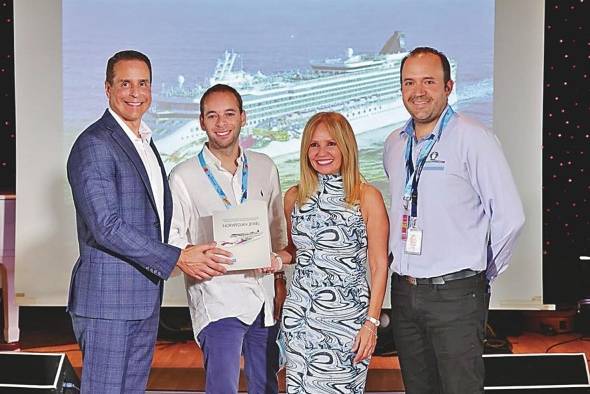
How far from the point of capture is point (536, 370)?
4.14m

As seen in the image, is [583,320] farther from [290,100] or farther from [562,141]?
[290,100]

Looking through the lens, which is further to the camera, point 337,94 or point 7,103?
point 7,103

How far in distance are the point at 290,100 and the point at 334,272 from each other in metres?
2.53

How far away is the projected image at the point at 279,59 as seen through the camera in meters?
5.57

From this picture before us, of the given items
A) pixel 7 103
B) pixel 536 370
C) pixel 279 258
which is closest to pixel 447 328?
pixel 279 258

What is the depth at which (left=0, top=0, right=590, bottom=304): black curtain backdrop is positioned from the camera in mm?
5879

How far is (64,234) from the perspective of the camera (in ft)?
18.8

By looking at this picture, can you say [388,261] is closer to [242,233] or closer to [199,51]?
[242,233]

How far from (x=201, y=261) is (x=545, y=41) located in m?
3.42

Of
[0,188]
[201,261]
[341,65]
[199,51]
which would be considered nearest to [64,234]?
[0,188]

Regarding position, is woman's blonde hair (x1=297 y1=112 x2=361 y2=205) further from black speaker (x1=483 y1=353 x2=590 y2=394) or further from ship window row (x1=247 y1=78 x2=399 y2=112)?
ship window row (x1=247 y1=78 x2=399 y2=112)

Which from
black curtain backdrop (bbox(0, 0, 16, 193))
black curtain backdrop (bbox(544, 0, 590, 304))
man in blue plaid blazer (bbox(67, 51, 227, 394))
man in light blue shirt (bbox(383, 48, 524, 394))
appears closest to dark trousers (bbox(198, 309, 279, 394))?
man in blue plaid blazer (bbox(67, 51, 227, 394))

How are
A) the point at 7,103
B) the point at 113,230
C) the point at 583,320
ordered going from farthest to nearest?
the point at 583,320 < the point at 7,103 < the point at 113,230

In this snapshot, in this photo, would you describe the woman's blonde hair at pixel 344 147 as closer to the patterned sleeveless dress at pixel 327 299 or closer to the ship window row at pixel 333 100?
the patterned sleeveless dress at pixel 327 299
